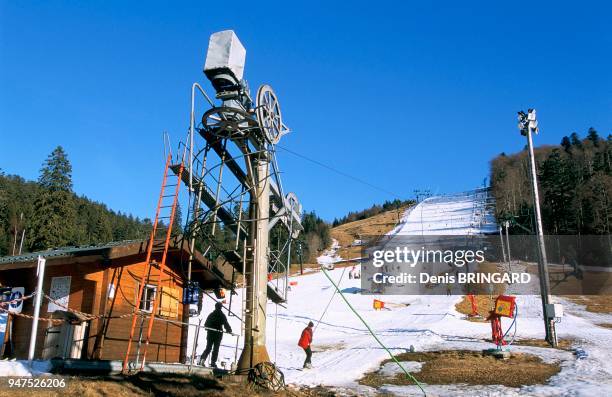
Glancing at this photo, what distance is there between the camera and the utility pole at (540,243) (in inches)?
862

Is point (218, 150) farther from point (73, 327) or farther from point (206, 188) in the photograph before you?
point (73, 327)

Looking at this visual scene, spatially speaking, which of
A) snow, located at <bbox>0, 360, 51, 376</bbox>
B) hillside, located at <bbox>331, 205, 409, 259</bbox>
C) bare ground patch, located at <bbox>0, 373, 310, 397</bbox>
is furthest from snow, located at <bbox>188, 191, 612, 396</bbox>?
hillside, located at <bbox>331, 205, 409, 259</bbox>

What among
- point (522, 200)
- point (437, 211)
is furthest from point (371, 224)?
point (522, 200)

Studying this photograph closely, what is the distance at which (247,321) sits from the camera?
527 inches

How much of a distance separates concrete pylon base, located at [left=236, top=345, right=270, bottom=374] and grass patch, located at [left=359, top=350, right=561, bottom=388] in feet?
11.6

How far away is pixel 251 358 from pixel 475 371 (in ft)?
23.8

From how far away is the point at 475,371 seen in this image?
15.7 meters

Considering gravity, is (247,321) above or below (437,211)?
below

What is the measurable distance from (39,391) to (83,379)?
4.81ft

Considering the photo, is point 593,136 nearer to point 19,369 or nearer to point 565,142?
point 565,142

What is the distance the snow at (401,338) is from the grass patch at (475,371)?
1.69ft

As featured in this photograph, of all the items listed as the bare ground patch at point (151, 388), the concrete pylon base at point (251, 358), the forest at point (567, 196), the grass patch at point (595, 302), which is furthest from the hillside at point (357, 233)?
the bare ground patch at point (151, 388)

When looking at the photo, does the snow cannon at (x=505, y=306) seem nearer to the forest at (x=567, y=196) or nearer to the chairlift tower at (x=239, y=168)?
the chairlift tower at (x=239, y=168)

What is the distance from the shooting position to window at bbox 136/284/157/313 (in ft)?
51.2
